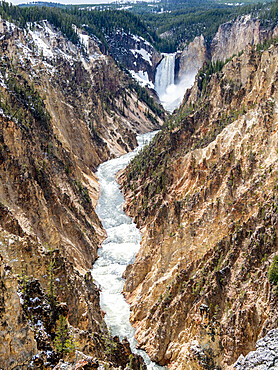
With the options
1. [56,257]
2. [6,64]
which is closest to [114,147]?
[6,64]

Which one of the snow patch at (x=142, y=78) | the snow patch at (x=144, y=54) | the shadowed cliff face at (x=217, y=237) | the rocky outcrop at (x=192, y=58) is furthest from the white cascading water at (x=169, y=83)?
the shadowed cliff face at (x=217, y=237)

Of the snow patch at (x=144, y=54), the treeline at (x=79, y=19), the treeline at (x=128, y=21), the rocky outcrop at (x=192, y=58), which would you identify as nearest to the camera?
the treeline at (x=79, y=19)

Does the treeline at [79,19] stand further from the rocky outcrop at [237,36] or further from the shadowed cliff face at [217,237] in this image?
the shadowed cliff face at [217,237]

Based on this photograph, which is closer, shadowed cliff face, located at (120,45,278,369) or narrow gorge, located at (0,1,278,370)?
narrow gorge, located at (0,1,278,370)

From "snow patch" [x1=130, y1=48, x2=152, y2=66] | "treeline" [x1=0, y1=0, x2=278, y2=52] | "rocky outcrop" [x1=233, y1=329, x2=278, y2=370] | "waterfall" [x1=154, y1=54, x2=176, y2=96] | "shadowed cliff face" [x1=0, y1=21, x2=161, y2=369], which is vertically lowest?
"rocky outcrop" [x1=233, y1=329, x2=278, y2=370]

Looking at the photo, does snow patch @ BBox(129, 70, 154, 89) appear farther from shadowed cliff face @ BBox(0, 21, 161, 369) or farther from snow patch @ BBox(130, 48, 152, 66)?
shadowed cliff face @ BBox(0, 21, 161, 369)

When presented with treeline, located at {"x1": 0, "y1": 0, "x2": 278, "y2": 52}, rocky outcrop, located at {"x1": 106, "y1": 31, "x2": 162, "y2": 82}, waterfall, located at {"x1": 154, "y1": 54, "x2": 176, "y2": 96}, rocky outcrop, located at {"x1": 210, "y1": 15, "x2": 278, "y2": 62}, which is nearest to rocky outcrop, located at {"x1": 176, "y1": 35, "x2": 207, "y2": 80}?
waterfall, located at {"x1": 154, "y1": 54, "x2": 176, "y2": 96}

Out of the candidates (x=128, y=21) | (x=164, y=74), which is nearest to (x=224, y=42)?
(x=164, y=74)
